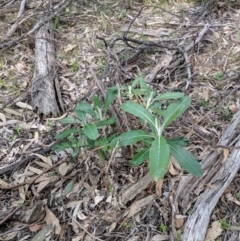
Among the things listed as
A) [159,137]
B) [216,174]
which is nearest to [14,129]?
[159,137]

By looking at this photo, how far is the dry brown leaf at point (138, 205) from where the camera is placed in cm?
171

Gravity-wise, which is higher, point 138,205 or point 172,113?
point 172,113

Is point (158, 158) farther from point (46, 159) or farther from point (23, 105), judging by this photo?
point (23, 105)

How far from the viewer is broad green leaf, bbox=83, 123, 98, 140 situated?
1.71 metres

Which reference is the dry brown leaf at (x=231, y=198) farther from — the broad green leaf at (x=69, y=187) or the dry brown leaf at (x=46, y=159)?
the dry brown leaf at (x=46, y=159)

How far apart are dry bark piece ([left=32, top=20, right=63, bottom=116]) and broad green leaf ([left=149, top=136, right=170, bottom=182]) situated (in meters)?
0.94

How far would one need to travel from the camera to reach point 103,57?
8.99ft

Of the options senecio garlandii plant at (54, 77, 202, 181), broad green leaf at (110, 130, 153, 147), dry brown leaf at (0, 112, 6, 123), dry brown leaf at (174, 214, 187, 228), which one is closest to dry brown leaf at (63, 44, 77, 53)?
dry brown leaf at (0, 112, 6, 123)

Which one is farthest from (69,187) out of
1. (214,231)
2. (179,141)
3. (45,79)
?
(45,79)

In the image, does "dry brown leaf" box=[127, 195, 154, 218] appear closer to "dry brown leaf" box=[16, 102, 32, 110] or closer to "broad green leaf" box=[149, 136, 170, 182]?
"broad green leaf" box=[149, 136, 170, 182]

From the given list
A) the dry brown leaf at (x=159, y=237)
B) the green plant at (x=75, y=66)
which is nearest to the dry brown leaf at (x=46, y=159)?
the dry brown leaf at (x=159, y=237)

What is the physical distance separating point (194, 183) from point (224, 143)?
0.84ft

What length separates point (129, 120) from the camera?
1.95 meters

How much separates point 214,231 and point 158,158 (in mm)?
415
